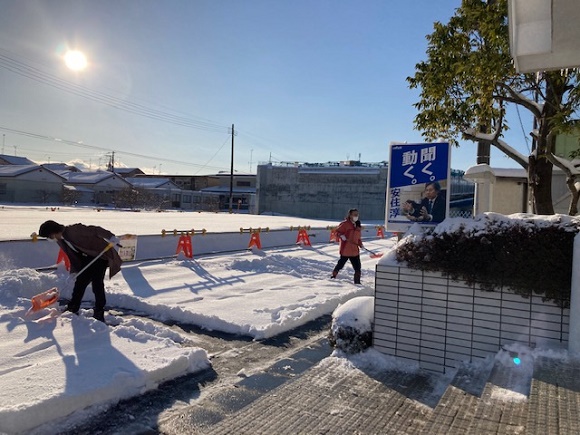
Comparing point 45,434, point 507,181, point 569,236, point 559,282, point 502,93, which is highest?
point 502,93

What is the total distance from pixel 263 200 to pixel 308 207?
6.00 metres

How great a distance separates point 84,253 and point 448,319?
4482mm

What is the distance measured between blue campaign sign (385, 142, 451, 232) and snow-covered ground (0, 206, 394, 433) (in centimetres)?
197

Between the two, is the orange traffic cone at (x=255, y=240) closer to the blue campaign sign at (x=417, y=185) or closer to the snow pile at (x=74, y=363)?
the blue campaign sign at (x=417, y=185)

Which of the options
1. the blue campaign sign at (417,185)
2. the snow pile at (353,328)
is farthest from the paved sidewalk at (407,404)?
the blue campaign sign at (417,185)

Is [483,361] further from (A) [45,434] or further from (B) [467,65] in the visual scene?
(B) [467,65]

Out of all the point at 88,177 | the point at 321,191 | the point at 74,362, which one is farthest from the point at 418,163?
the point at 88,177

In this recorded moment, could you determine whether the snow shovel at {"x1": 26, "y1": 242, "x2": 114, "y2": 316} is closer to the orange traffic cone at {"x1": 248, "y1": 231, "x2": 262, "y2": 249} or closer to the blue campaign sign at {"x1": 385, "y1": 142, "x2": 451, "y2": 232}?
the blue campaign sign at {"x1": 385, "y1": 142, "x2": 451, "y2": 232}

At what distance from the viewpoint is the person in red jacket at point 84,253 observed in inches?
224

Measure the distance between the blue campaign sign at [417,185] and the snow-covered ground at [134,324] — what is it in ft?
6.47

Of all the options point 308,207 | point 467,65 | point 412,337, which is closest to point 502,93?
point 467,65

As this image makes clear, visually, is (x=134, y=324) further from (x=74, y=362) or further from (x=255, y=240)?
(x=255, y=240)

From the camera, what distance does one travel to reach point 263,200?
182ft

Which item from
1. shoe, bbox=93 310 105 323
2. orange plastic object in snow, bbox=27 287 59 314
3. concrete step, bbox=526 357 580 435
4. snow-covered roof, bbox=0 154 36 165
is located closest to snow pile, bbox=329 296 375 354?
concrete step, bbox=526 357 580 435
